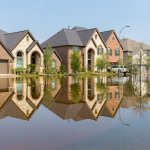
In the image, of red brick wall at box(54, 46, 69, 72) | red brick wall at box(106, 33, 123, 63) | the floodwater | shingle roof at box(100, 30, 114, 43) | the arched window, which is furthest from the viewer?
red brick wall at box(106, 33, 123, 63)

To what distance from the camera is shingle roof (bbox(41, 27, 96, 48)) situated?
6812 cm

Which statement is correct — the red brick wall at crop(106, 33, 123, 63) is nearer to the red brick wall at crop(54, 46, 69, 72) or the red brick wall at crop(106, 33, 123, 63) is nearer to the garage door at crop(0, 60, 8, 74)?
the red brick wall at crop(54, 46, 69, 72)

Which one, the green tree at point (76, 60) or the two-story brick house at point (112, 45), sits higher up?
the two-story brick house at point (112, 45)

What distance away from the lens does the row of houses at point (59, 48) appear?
57.2m

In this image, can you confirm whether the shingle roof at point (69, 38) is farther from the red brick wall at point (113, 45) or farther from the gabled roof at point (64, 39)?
the red brick wall at point (113, 45)

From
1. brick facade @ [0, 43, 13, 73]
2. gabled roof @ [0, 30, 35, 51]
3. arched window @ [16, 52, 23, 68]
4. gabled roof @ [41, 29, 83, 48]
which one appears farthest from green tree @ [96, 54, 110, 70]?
brick facade @ [0, 43, 13, 73]

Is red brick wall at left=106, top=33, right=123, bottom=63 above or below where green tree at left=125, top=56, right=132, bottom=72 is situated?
above

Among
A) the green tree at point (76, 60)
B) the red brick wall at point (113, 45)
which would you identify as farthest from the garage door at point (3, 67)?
the red brick wall at point (113, 45)

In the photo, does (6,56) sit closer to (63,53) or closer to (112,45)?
(63,53)

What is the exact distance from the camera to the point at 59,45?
6831 cm

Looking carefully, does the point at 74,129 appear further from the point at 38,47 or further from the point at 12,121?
the point at 38,47

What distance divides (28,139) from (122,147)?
238 centimetres

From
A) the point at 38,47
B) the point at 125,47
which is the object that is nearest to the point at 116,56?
the point at 125,47

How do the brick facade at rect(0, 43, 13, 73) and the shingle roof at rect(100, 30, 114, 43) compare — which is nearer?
the brick facade at rect(0, 43, 13, 73)
